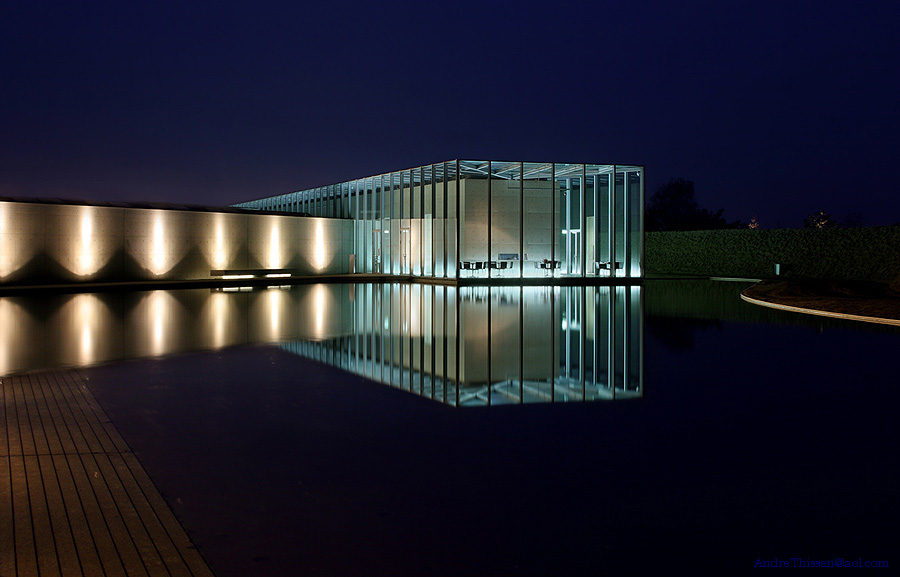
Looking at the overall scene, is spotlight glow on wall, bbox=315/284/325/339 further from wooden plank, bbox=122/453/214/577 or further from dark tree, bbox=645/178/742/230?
dark tree, bbox=645/178/742/230

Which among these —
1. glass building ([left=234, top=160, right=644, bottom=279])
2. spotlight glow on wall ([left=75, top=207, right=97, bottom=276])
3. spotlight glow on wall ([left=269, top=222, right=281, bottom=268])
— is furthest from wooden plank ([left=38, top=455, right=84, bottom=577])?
spotlight glow on wall ([left=269, top=222, right=281, bottom=268])

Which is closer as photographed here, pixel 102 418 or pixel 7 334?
pixel 102 418

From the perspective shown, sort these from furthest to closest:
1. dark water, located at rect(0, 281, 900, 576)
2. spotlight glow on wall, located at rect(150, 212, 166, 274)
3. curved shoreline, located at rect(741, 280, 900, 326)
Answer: spotlight glow on wall, located at rect(150, 212, 166, 274) → curved shoreline, located at rect(741, 280, 900, 326) → dark water, located at rect(0, 281, 900, 576)

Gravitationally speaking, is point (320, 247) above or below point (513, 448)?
above

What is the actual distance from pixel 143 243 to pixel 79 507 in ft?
76.0

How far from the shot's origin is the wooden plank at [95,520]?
301 cm

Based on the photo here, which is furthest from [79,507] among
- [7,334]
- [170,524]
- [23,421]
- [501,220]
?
[501,220]

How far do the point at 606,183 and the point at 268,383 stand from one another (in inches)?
874

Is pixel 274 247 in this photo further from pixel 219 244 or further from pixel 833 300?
pixel 833 300

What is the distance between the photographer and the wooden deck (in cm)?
303

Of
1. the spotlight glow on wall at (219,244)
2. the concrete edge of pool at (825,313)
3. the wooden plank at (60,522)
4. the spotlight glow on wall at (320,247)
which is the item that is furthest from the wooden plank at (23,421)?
the spotlight glow on wall at (320,247)

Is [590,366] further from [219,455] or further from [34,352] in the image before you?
[34,352]

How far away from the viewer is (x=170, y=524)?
345cm

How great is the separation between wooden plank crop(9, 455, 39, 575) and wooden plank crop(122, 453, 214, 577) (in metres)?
0.55
